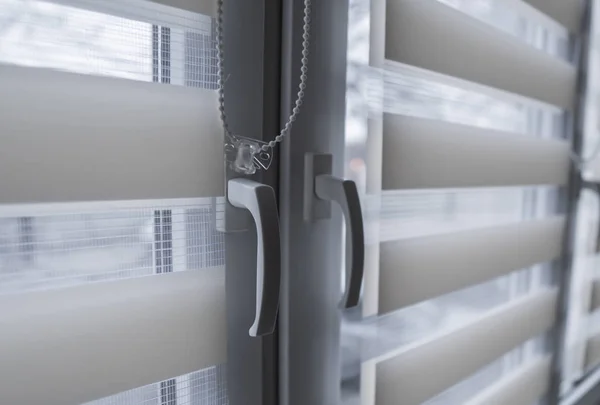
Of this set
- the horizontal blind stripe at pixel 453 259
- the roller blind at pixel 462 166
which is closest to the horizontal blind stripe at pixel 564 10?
the roller blind at pixel 462 166

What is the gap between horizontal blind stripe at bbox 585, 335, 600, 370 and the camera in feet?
4.07

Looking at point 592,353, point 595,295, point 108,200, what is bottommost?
point 592,353

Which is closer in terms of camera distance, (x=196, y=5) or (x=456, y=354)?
(x=196, y=5)

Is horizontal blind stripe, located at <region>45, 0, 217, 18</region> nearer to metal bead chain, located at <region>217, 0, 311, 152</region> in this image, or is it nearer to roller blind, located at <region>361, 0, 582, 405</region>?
metal bead chain, located at <region>217, 0, 311, 152</region>

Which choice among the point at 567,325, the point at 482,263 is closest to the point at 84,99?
the point at 482,263

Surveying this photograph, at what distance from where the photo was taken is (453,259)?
2.26 feet

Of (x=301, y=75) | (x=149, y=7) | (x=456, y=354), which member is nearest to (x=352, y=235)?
(x=301, y=75)

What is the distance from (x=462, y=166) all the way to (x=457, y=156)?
2 centimetres

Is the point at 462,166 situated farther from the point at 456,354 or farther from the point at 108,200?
the point at 108,200

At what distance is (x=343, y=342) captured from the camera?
542mm

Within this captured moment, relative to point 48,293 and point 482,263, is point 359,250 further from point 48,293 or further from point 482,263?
point 482,263

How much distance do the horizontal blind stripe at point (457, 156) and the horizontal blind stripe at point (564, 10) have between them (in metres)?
0.26

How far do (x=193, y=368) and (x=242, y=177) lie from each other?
0.20 meters

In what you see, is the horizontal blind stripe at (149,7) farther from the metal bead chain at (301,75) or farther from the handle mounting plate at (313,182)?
the handle mounting plate at (313,182)
